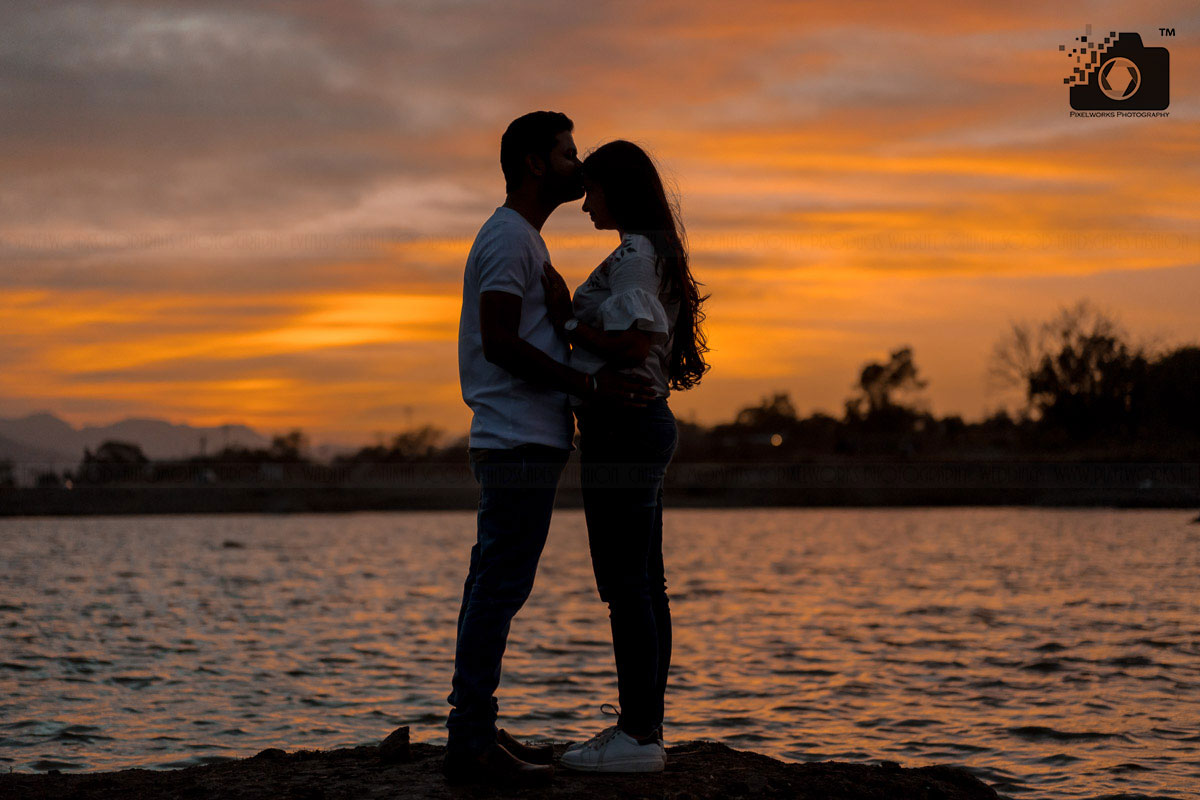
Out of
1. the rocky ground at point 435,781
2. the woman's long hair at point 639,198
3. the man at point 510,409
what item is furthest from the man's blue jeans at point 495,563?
the woman's long hair at point 639,198

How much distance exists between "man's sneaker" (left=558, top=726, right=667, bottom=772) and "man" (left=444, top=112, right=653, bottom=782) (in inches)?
13.1

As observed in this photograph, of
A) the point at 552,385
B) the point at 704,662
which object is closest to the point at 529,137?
the point at 552,385

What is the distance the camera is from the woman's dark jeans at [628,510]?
16.2ft

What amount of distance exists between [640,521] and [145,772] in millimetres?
3150

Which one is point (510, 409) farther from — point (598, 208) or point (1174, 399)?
point (1174, 399)

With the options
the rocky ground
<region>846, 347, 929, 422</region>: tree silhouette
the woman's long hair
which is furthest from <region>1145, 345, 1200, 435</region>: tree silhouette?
the woman's long hair

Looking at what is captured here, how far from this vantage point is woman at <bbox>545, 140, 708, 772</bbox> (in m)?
4.81

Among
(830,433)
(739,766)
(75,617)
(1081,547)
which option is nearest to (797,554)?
(1081,547)

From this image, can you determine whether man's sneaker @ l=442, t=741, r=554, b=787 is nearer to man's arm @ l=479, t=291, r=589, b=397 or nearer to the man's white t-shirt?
the man's white t-shirt

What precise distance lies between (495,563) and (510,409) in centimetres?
67

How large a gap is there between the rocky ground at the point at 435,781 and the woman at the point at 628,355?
0.51 meters

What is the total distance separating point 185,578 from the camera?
101 feet

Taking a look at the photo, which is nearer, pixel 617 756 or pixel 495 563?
pixel 495 563

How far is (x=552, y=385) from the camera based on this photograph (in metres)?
4.79
